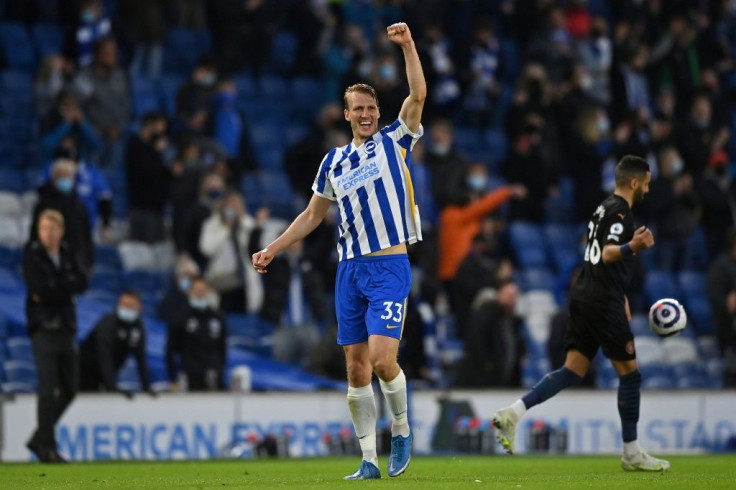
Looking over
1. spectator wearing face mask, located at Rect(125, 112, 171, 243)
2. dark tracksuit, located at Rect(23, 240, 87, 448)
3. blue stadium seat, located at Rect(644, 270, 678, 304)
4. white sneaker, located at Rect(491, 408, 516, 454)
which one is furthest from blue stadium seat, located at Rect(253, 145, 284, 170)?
white sneaker, located at Rect(491, 408, 516, 454)

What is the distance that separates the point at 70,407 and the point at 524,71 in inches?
415

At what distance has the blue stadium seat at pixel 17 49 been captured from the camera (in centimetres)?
2042

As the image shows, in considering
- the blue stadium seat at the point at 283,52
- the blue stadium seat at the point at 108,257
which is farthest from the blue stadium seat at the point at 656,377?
the blue stadium seat at the point at 108,257

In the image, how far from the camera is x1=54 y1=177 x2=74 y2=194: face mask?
55.4ft

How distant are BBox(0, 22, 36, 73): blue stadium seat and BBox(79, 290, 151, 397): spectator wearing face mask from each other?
5738mm

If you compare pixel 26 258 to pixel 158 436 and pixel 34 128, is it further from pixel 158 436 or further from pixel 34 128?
pixel 34 128

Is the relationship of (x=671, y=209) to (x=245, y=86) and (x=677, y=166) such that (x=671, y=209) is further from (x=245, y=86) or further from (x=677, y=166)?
(x=245, y=86)

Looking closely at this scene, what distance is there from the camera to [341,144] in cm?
1959

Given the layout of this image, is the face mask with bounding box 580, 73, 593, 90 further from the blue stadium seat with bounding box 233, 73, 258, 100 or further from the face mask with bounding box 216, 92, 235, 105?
the face mask with bounding box 216, 92, 235, 105

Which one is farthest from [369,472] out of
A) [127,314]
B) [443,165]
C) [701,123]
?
[701,123]

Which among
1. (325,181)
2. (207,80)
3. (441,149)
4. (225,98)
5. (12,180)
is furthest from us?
(441,149)

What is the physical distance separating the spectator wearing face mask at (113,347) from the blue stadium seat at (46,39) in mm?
5852

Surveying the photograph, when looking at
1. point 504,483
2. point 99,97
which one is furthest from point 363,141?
point 99,97

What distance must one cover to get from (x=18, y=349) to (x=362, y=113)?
8008mm
